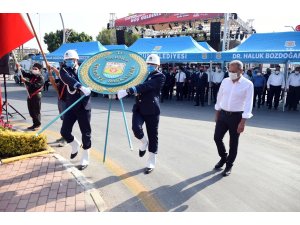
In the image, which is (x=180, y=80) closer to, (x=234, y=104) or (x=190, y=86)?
(x=190, y=86)

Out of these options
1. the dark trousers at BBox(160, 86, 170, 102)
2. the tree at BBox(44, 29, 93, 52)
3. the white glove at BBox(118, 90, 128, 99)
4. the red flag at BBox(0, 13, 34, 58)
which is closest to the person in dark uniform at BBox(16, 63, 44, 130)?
the red flag at BBox(0, 13, 34, 58)

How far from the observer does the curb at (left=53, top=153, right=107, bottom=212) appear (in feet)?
12.3

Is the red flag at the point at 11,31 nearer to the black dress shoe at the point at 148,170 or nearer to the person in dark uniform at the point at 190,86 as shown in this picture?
the black dress shoe at the point at 148,170

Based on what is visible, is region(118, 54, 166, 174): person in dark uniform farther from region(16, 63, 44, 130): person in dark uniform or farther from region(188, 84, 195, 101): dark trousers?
region(188, 84, 195, 101): dark trousers

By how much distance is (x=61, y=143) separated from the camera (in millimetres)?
6684

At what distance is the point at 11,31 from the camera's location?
Result: 170 inches

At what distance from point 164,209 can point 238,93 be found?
2094 millimetres

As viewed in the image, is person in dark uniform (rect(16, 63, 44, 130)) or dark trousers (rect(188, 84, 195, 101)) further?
dark trousers (rect(188, 84, 195, 101))

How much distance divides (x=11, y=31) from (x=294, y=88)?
37.5ft

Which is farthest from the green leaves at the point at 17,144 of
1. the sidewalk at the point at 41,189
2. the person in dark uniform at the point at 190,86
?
the person in dark uniform at the point at 190,86

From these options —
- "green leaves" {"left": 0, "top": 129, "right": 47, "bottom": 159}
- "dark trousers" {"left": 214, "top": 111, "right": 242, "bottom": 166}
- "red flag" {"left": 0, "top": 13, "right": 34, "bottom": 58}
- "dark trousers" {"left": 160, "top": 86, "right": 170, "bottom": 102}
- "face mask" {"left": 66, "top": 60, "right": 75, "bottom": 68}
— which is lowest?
"dark trousers" {"left": 160, "top": 86, "right": 170, "bottom": 102}

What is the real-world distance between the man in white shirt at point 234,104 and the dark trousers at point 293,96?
8.96m

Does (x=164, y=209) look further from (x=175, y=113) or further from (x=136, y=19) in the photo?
(x=136, y=19)

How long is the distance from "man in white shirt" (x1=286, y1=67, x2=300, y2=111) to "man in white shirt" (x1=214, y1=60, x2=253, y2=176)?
8.99 metres
